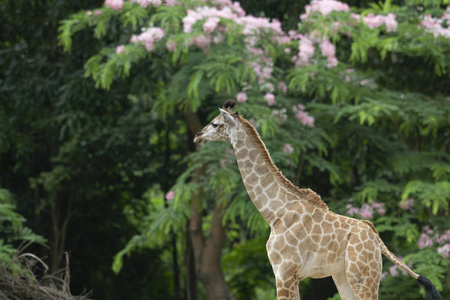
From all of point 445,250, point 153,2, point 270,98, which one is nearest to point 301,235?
point 270,98

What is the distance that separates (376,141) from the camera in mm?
7715

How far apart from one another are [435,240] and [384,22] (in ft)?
7.75

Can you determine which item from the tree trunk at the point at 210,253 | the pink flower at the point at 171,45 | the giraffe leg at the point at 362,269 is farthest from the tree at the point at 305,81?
the giraffe leg at the point at 362,269

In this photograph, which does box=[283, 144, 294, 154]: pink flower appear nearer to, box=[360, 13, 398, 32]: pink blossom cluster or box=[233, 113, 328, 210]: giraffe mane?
box=[360, 13, 398, 32]: pink blossom cluster

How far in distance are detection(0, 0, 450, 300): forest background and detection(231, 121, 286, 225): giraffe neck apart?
2541 mm

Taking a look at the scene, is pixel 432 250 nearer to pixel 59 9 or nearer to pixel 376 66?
pixel 376 66

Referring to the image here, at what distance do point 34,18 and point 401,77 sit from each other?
4.83 meters

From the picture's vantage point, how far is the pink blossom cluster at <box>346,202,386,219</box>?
23.2 ft

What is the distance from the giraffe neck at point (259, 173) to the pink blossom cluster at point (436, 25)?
395 cm

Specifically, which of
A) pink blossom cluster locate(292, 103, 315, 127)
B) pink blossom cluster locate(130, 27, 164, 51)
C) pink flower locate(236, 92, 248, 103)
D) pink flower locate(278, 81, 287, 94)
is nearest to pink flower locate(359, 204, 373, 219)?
pink blossom cluster locate(292, 103, 315, 127)

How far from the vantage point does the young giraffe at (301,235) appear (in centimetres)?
364

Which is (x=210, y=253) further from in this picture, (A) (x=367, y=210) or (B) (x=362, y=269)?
(B) (x=362, y=269)

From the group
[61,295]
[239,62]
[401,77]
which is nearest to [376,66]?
[401,77]

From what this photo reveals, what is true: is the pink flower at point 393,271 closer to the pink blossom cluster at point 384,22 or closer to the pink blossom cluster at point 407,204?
the pink blossom cluster at point 407,204
